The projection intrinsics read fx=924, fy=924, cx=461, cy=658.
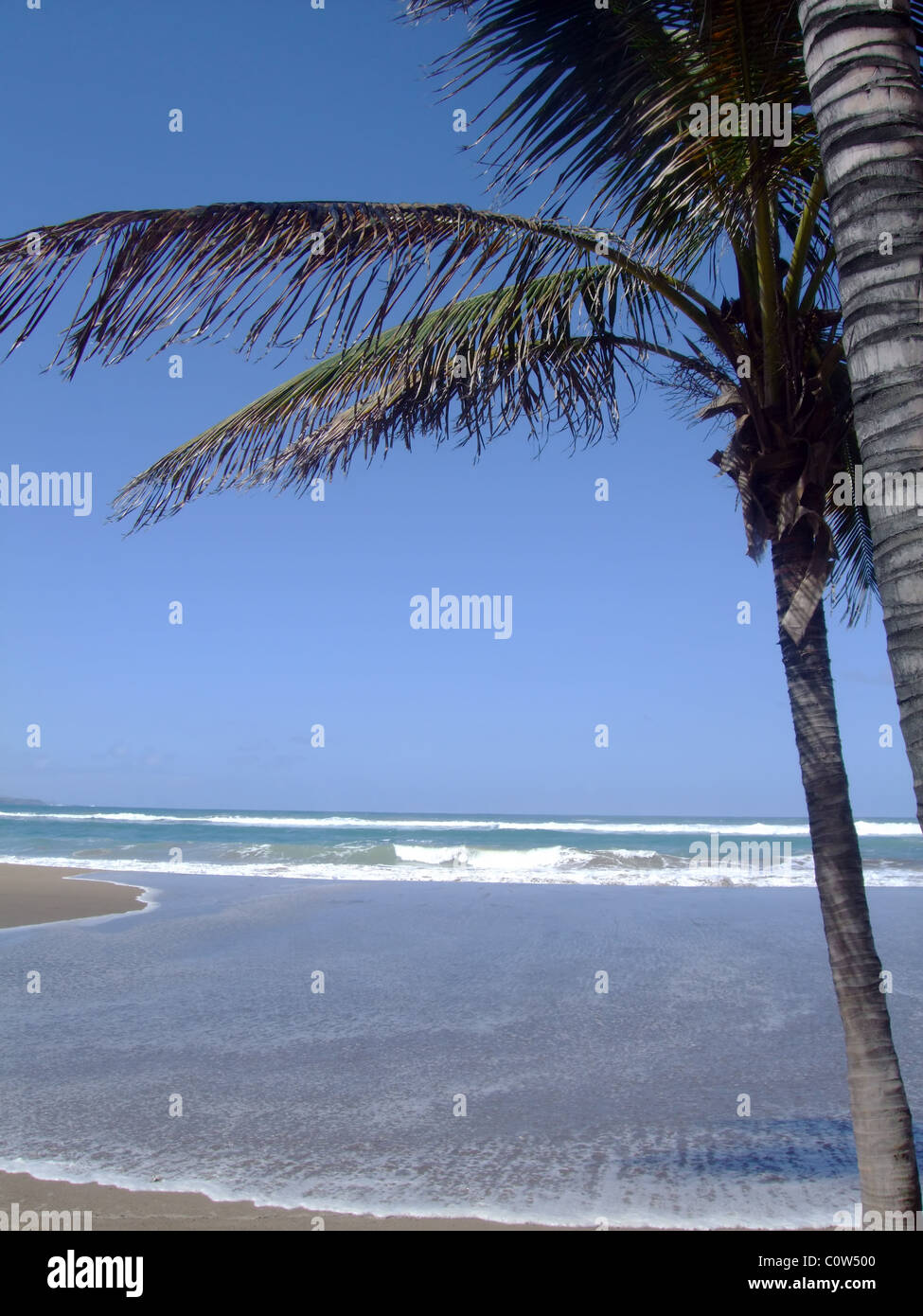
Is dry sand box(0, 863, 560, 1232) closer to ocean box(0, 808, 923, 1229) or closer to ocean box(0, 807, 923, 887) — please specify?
ocean box(0, 808, 923, 1229)

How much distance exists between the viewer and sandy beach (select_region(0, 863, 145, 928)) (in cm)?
1457

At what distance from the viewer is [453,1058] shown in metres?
6.64

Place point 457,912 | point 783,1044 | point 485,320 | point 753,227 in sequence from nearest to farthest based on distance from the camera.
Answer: point 753,227
point 485,320
point 783,1044
point 457,912

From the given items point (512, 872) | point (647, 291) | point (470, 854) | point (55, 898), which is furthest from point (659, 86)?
point (470, 854)

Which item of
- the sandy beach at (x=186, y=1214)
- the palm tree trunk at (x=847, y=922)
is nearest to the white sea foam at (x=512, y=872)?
the sandy beach at (x=186, y=1214)

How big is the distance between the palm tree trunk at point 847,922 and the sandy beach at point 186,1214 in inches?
56.5

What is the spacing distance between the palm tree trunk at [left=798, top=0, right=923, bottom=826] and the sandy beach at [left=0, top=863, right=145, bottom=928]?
46.2 feet

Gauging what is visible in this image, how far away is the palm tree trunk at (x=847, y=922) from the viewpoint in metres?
3.30

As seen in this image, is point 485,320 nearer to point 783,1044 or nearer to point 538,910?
point 783,1044

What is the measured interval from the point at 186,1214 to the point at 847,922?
3132 mm

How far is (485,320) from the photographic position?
415 centimetres

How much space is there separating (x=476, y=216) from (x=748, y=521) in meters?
1.63

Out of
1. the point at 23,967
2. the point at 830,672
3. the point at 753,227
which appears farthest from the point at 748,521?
the point at 23,967

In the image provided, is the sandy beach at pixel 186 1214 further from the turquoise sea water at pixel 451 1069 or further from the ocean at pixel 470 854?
the ocean at pixel 470 854
